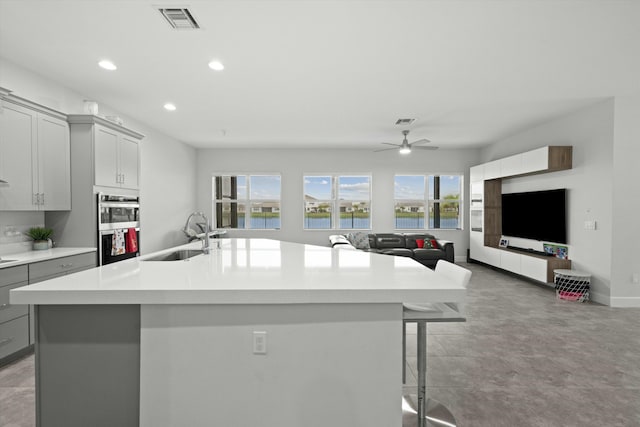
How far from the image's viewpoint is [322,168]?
8148 millimetres

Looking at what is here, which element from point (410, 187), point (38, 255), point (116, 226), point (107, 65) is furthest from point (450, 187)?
point (38, 255)

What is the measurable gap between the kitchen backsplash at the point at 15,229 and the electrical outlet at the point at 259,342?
3266 millimetres

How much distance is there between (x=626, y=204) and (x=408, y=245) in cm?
364

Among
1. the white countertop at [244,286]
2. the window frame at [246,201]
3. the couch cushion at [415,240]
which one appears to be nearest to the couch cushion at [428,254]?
the couch cushion at [415,240]

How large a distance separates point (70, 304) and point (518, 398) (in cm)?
277

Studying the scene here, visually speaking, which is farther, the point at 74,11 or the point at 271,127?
the point at 271,127

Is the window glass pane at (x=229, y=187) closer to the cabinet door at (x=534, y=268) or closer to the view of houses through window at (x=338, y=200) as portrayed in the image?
the view of houses through window at (x=338, y=200)

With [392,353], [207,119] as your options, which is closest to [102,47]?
[207,119]

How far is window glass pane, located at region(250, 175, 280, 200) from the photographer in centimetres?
827

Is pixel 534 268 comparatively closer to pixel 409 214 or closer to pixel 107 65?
pixel 409 214

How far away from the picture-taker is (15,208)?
3.10m

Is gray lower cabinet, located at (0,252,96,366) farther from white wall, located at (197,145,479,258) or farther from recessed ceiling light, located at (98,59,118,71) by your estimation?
white wall, located at (197,145,479,258)

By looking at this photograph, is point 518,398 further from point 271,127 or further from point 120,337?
point 271,127

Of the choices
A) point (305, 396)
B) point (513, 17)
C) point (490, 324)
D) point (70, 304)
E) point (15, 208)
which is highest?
point (513, 17)
